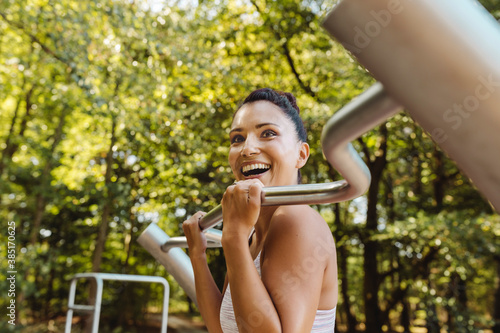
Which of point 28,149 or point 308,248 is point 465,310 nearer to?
point 308,248

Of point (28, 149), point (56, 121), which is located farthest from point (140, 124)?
point (56, 121)

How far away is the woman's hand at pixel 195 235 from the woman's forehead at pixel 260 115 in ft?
1.06

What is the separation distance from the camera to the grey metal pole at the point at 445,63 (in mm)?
341

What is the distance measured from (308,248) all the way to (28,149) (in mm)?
12054

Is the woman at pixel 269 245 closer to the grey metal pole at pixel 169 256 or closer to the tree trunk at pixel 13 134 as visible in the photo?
the grey metal pole at pixel 169 256

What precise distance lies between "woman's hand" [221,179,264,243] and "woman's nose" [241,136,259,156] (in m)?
0.42

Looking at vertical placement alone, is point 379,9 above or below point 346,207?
below

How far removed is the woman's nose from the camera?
53.4 inches

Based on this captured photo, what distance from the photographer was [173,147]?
31.5ft

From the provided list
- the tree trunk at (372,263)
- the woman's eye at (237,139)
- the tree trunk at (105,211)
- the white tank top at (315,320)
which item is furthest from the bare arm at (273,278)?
the tree trunk at (372,263)

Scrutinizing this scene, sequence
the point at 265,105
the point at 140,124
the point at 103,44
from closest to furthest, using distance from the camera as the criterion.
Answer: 1. the point at 265,105
2. the point at 103,44
3. the point at 140,124

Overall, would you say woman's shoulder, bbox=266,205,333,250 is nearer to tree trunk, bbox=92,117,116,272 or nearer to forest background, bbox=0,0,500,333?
forest background, bbox=0,0,500,333

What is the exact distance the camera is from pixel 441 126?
358 mm

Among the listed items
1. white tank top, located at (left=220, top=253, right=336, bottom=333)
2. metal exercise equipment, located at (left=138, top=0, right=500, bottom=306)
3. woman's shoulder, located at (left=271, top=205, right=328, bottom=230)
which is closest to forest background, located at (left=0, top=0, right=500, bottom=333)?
white tank top, located at (left=220, top=253, right=336, bottom=333)
